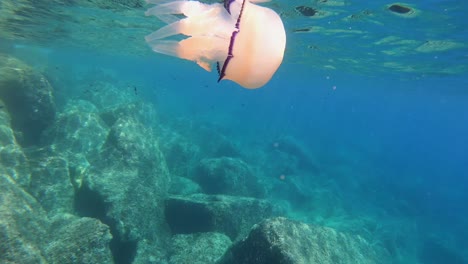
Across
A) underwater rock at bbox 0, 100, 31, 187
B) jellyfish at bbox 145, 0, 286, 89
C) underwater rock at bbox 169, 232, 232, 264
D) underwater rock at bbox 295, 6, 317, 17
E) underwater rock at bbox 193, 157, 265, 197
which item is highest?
jellyfish at bbox 145, 0, 286, 89

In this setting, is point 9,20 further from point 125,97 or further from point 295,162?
point 295,162

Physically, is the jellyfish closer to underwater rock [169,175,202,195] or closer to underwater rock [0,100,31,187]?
underwater rock [0,100,31,187]

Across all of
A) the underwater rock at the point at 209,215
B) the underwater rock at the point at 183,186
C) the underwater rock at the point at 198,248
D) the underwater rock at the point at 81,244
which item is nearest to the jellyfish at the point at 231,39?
the underwater rock at the point at 81,244

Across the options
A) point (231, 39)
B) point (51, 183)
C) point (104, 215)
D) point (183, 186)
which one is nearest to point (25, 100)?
point (51, 183)

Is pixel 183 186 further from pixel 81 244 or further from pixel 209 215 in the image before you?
pixel 81 244

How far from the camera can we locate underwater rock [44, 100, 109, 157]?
37.4 feet

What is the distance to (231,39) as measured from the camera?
1.58 metres

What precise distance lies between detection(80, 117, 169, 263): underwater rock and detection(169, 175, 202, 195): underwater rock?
61.7 inches

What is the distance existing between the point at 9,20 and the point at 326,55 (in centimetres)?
2181

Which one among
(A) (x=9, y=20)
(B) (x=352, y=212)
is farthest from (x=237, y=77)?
(A) (x=9, y=20)

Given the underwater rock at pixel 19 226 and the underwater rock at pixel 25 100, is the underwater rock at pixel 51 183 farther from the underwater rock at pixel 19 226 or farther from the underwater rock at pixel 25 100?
the underwater rock at pixel 25 100

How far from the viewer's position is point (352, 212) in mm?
18422

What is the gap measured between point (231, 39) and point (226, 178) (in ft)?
39.4

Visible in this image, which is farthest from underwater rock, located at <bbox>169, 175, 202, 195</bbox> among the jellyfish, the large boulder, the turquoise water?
the jellyfish
